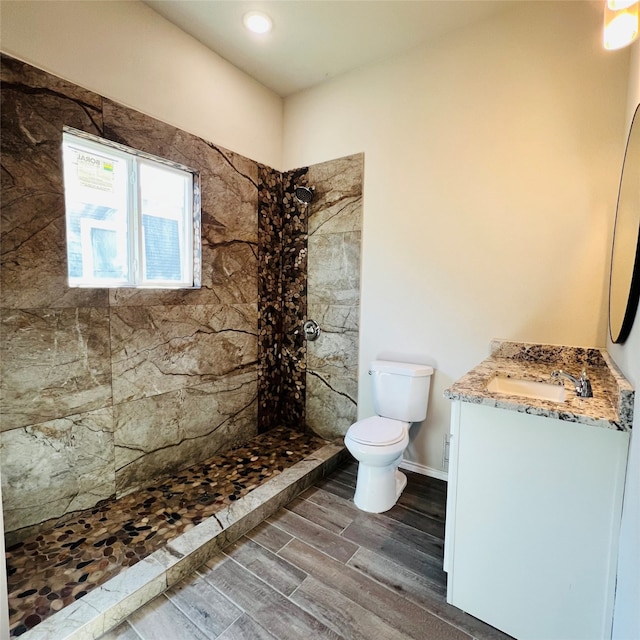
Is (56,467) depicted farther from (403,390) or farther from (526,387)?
(526,387)

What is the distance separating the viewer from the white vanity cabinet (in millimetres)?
1124

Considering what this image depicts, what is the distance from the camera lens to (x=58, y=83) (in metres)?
1.66

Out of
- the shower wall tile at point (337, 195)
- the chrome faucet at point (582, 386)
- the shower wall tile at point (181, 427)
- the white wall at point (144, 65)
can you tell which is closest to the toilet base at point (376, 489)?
the chrome faucet at point (582, 386)

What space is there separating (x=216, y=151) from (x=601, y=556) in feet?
9.57

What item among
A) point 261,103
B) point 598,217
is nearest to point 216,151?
point 261,103

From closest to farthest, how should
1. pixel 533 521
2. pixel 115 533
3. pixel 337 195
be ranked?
pixel 533 521 → pixel 115 533 → pixel 337 195

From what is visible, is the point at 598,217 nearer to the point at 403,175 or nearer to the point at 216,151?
the point at 403,175

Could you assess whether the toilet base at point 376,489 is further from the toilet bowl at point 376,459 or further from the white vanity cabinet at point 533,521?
the white vanity cabinet at point 533,521

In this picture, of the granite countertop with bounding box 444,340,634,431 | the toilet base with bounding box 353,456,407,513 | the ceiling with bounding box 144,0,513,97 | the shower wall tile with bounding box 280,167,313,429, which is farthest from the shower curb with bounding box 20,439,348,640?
the ceiling with bounding box 144,0,513,97

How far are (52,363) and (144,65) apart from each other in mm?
1779

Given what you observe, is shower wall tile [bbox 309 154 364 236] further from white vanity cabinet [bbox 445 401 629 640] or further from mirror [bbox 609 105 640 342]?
white vanity cabinet [bbox 445 401 629 640]

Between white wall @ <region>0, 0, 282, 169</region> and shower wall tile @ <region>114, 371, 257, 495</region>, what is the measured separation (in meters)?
1.79

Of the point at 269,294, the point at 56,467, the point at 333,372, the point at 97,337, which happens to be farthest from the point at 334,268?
the point at 56,467

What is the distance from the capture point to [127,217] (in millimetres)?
2053
